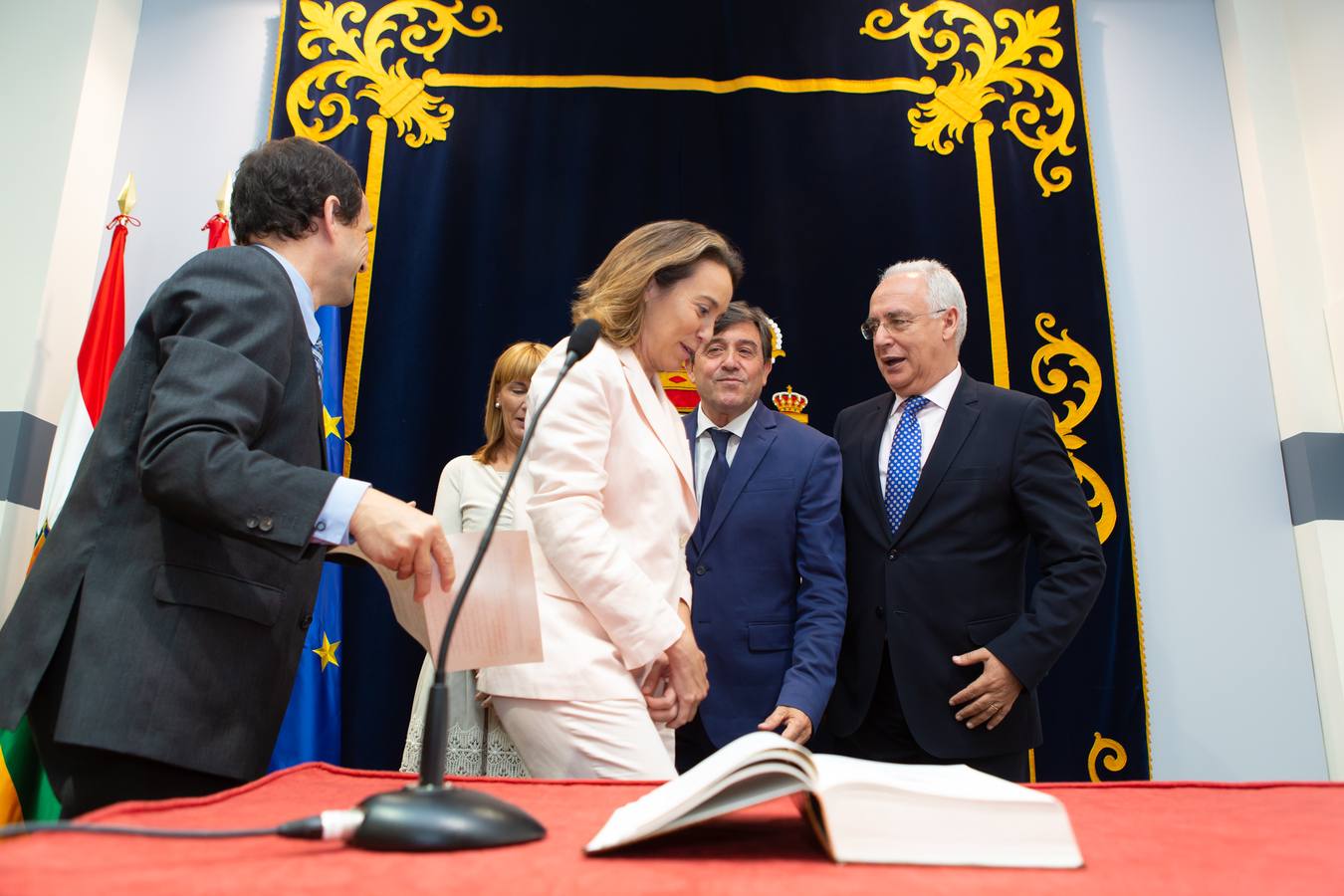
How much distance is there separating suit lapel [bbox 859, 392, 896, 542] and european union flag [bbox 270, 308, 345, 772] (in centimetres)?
156

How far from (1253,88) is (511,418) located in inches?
114

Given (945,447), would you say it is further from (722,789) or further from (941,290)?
(722,789)

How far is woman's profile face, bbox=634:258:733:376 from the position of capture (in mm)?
1942

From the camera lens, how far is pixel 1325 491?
3.37 metres

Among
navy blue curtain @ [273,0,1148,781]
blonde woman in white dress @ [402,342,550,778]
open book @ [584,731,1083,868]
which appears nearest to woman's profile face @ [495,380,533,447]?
blonde woman in white dress @ [402,342,550,778]

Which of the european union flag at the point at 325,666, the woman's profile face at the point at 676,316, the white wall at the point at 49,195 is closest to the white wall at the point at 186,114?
the white wall at the point at 49,195

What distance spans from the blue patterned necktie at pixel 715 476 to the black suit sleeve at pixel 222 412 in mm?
1275

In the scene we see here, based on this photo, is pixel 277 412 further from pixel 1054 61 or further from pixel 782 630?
pixel 1054 61

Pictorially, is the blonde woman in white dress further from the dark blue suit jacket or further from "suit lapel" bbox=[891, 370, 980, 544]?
"suit lapel" bbox=[891, 370, 980, 544]

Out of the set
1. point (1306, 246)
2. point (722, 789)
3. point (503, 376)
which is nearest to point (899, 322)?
point (503, 376)

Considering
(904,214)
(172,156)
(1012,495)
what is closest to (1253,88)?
(904,214)

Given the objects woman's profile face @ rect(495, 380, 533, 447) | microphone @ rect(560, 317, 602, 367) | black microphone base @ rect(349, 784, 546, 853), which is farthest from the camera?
woman's profile face @ rect(495, 380, 533, 447)

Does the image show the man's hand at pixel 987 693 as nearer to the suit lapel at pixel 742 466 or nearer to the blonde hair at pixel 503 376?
the suit lapel at pixel 742 466

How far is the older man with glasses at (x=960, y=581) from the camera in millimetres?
2281
